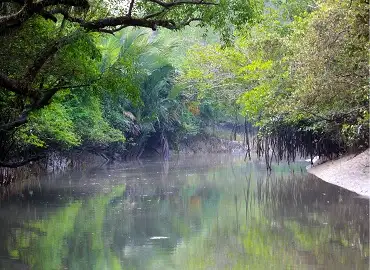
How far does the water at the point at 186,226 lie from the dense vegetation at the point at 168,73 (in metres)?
1.74

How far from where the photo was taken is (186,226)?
42.7 ft

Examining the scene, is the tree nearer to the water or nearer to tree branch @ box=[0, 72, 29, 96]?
tree branch @ box=[0, 72, 29, 96]

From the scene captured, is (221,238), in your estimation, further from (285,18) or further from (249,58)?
(285,18)

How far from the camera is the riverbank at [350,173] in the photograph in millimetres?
17500

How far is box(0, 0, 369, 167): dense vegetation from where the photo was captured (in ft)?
38.3

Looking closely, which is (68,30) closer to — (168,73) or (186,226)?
(186,226)

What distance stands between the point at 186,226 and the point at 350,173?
8363 millimetres

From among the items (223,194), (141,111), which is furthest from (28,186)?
(141,111)

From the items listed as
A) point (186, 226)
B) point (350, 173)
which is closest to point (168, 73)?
point (350, 173)

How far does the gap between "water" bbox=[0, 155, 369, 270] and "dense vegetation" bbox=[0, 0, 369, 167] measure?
1.74 metres

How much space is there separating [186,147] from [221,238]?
3526cm

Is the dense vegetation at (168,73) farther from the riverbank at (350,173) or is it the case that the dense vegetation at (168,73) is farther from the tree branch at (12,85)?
the riverbank at (350,173)

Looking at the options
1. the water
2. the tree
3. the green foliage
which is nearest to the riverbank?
the water

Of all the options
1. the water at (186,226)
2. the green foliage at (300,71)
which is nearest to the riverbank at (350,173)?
the water at (186,226)
